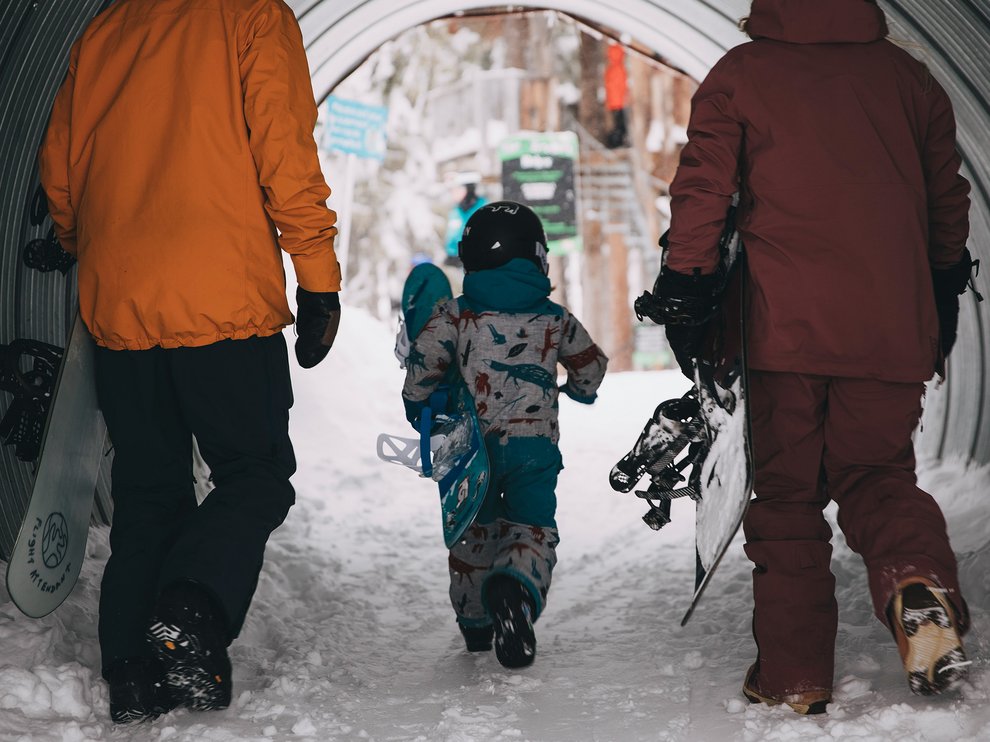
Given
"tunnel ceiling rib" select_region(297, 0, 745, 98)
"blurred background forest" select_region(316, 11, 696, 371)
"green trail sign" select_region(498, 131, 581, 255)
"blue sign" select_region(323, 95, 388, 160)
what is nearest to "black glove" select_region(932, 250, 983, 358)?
"tunnel ceiling rib" select_region(297, 0, 745, 98)

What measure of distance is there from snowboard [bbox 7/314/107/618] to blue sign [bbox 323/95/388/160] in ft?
33.1

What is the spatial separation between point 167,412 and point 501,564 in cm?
111

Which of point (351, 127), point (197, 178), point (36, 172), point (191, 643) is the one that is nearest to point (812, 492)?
point (191, 643)

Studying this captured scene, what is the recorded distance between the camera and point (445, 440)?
3479mm

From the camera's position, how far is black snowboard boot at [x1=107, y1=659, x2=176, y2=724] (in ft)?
8.41

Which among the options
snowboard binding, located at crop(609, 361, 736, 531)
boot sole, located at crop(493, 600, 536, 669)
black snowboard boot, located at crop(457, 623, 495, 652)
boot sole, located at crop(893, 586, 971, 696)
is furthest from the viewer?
black snowboard boot, located at crop(457, 623, 495, 652)

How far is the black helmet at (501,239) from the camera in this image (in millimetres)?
3543

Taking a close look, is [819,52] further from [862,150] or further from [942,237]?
[942,237]

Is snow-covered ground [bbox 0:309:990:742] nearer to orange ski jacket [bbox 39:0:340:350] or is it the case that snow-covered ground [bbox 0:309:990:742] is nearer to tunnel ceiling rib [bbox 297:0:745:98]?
orange ski jacket [bbox 39:0:340:350]

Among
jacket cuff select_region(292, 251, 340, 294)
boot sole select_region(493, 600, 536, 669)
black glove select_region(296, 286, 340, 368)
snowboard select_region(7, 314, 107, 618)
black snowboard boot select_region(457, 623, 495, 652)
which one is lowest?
black snowboard boot select_region(457, 623, 495, 652)

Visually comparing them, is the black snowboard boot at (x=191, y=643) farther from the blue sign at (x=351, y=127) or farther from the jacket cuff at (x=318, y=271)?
the blue sign at (x=351, y=127)

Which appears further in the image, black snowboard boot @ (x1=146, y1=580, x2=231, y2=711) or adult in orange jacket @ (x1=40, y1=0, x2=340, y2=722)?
adult in orange jacket @ (x1=40, y1=0, x2=340, y2=722)

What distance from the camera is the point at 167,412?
8.89ft

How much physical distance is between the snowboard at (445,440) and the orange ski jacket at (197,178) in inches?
33.9
